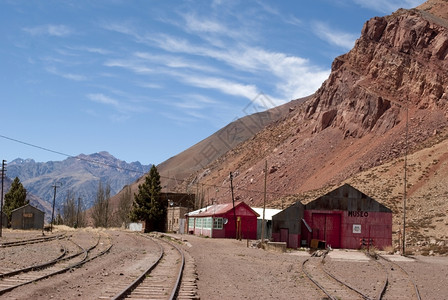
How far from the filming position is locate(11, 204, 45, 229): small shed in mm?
82562

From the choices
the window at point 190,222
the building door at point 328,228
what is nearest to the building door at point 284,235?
the building door at point 328,228

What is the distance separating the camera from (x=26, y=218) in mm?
83250

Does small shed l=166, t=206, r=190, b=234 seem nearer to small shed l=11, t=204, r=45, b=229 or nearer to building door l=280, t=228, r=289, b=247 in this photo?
small shed l=11, t=204, r=45, b=229

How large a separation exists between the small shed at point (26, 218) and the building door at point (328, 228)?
4892cm

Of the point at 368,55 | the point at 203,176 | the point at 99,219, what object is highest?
the point at 368,55

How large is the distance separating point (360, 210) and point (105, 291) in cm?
3716

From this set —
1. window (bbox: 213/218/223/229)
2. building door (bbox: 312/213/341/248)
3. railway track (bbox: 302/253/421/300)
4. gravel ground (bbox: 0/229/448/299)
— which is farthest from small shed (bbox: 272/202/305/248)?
railway track (bbox: 302/253/421/300)

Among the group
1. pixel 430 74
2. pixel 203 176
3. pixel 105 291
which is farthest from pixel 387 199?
pixel 203 176

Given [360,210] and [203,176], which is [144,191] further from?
[203,176]

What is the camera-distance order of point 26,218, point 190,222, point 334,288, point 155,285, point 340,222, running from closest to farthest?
point 155,285
point 334,288
point 340,222
point 190,222
point 26,218

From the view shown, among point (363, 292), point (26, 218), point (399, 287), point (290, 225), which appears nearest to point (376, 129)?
point (290, 225)

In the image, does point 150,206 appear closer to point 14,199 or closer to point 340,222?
point 14,199

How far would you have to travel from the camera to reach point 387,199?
73.1 meters

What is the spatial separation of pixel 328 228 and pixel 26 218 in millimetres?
52711
